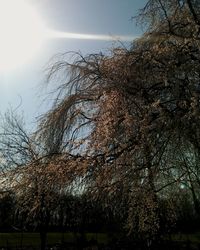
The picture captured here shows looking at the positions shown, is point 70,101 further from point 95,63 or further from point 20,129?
point 20,129

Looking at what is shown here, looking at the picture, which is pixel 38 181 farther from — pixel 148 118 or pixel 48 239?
pixel 48 239

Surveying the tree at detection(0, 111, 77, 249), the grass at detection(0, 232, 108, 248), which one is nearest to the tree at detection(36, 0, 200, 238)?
the tree at detection(0, 111, 77, 249)

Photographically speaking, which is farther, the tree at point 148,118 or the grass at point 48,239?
the grass at point 48,239

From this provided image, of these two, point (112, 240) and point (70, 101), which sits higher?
point (70, 101)

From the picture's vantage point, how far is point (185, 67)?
7109 mm

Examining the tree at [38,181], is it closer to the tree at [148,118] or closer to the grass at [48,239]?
the tree at [148,118]

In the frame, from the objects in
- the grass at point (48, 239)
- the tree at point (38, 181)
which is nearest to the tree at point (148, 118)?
the tree at point (38, 181)

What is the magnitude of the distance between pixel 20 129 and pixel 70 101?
11290 millimetres

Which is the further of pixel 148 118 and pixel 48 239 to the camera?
pixel 48 239

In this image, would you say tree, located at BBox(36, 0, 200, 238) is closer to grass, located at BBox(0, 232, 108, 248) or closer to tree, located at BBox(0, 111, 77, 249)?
tree, located at BBox(0, 111, 77, 249)

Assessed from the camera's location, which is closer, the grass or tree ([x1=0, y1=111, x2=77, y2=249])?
tree ([x1=0, y1=111, x2=77, y2=249])

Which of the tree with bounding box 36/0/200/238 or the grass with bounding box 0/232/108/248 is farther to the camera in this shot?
the grass with bounding box 0/232/108/248

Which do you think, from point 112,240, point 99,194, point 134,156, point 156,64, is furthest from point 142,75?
point 112,240

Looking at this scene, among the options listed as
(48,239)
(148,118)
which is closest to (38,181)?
(148,118)
